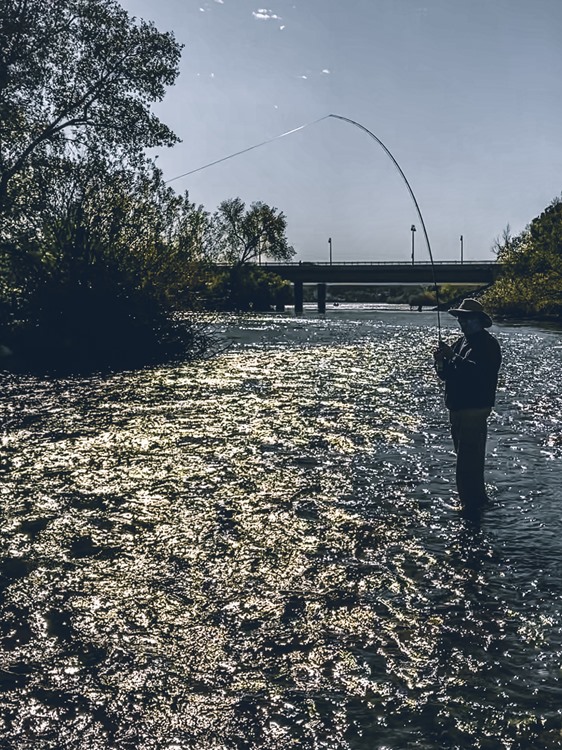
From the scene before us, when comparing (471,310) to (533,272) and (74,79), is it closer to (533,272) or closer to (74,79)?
(74,79)

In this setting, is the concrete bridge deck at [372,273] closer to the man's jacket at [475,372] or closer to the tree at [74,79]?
the tree at [74,79]

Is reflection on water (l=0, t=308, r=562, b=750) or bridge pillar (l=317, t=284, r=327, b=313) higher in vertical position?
bridge pillar (l=317, t=284, r=327, b=313)

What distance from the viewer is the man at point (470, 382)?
31.4ft

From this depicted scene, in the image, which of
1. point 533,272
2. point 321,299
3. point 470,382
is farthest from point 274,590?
point 321,299

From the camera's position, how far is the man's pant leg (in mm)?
9766

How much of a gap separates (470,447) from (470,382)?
2.75 ft

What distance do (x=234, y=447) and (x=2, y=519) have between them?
537 centimetres

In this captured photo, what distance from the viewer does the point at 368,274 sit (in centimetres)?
11606

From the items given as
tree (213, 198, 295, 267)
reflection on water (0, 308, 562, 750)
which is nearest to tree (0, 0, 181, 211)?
reflection on water (0, 308, 562, 750)

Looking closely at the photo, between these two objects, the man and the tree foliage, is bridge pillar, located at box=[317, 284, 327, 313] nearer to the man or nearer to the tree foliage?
the tree foliage

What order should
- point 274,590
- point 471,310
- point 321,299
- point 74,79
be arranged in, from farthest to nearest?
point 321,299
point 74,79
point 471,310
point 274,590

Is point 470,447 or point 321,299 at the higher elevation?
point 321,299

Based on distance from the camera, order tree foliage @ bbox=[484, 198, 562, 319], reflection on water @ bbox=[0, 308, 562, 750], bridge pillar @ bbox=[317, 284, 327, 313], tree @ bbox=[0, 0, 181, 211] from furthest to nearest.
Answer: bridge pillar @ bbox=[317, 284, 327, 313] < tree foliage @ bbox=[484, 198, 562, 319] < tree @ bbox=[0, 0, 181, 211] < reflection on water @ bbox=[0, 308, 562, 750]

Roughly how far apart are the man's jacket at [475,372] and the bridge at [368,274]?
321 ft
